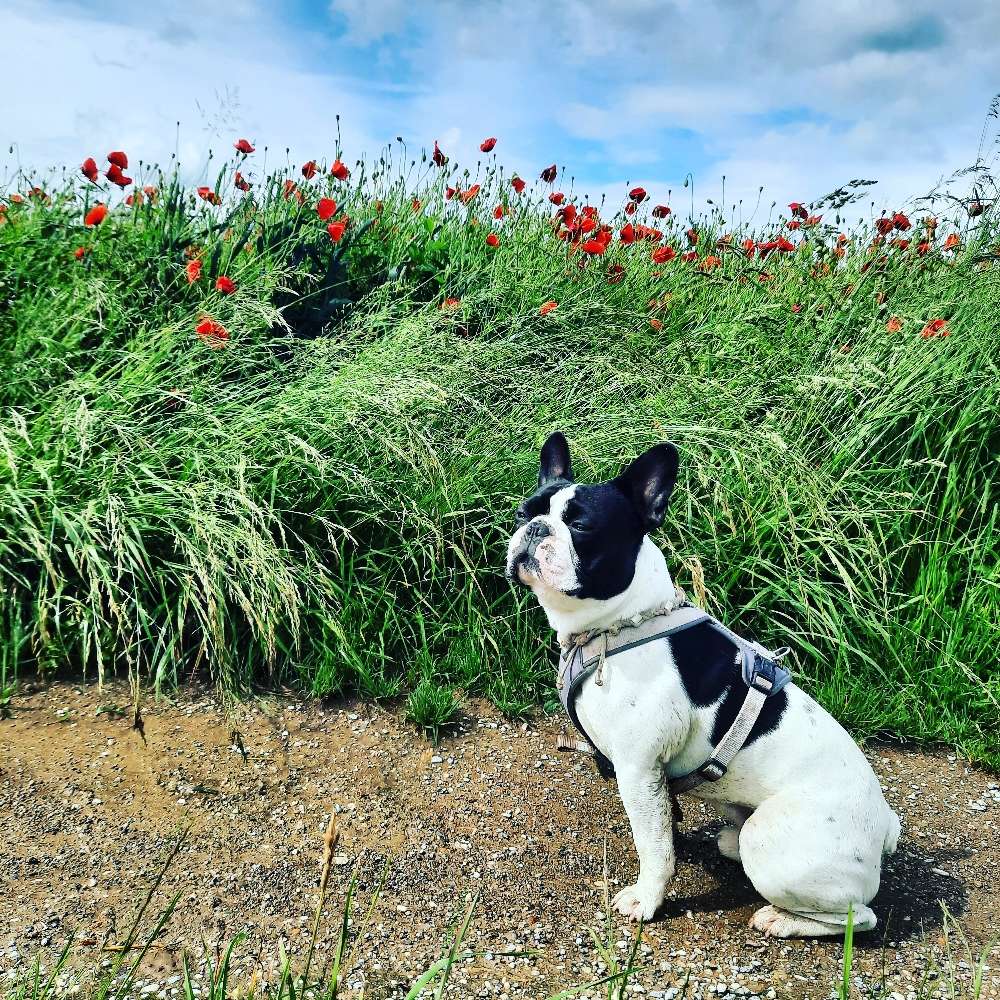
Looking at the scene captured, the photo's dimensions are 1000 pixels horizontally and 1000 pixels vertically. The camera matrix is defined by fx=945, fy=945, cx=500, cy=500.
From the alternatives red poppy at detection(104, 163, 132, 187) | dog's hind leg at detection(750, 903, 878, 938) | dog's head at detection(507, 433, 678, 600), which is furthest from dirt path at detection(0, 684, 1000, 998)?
red poppy at detection(104, 163, 132, 187)

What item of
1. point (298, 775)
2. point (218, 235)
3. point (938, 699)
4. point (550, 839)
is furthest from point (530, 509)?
point (218, 235)

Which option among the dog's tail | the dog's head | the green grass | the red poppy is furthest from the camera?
the red poppy

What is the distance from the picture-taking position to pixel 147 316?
5480 millimetres

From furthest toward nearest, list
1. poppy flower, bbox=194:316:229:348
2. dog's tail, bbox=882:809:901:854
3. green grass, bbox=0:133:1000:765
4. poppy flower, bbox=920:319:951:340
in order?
poppy flower, bbox=920:319:951:340, poppy flower, bbox=194:316:229:348, green grass, bbox=0:133:1000:765, dog's tail, bbox=882:809:901:854

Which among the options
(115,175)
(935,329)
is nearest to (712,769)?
(935,329)

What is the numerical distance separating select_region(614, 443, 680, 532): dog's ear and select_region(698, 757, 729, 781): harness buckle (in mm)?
720

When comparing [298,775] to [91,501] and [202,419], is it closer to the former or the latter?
[91,501]

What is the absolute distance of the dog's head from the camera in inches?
106

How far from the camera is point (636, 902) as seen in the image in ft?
9.56

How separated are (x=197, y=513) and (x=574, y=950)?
223 centimetres

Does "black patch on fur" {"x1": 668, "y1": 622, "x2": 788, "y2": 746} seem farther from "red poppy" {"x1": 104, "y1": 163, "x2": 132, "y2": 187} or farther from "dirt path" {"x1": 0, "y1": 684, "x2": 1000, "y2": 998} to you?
"red poppy" {"x1": 104, "y1": 163, "x2": 132, "y2": 187}

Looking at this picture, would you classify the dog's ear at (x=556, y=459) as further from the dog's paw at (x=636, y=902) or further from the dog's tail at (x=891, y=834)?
the dog's tail at (x=891, y=834)

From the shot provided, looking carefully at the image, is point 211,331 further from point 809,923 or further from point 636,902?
point 809,923

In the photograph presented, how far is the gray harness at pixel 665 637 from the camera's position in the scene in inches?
110
